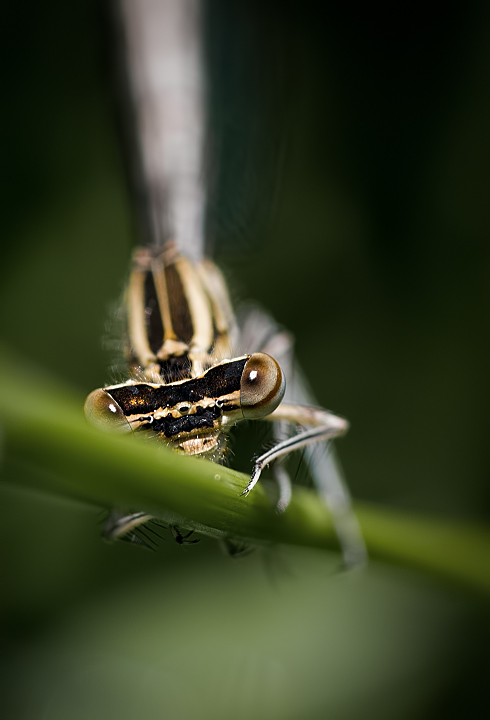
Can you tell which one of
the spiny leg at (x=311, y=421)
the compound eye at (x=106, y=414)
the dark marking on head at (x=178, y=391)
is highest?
the spiny leg at (x=311, y=421)

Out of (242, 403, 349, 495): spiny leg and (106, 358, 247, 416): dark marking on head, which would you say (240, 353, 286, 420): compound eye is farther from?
(242, 403, 349, 495): spiny leg

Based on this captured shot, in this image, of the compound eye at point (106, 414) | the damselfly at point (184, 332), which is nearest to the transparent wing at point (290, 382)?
the damselfly at point (184, 332)

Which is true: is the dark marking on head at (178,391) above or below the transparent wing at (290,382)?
below

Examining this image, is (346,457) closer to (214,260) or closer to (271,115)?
(214,260)

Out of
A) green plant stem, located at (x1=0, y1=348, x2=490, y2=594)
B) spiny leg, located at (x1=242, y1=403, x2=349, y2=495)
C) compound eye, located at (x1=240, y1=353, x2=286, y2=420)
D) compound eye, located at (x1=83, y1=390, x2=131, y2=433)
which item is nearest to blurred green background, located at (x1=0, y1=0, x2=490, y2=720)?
spiny leg, located at (x1=242, y1=403, x2=349, y2=495)

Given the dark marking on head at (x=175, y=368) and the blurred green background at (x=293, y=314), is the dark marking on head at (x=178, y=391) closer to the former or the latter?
the dark marking on head at (x=175, y=368)

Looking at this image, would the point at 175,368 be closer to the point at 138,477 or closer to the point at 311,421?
the point at 311,421

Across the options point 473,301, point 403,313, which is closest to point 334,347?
point 403,313

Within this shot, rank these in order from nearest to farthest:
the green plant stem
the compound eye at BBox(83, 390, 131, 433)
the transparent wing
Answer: the green plant stem → the compound eye at BBox(83, 390, 131, 433) → the transparent wing
